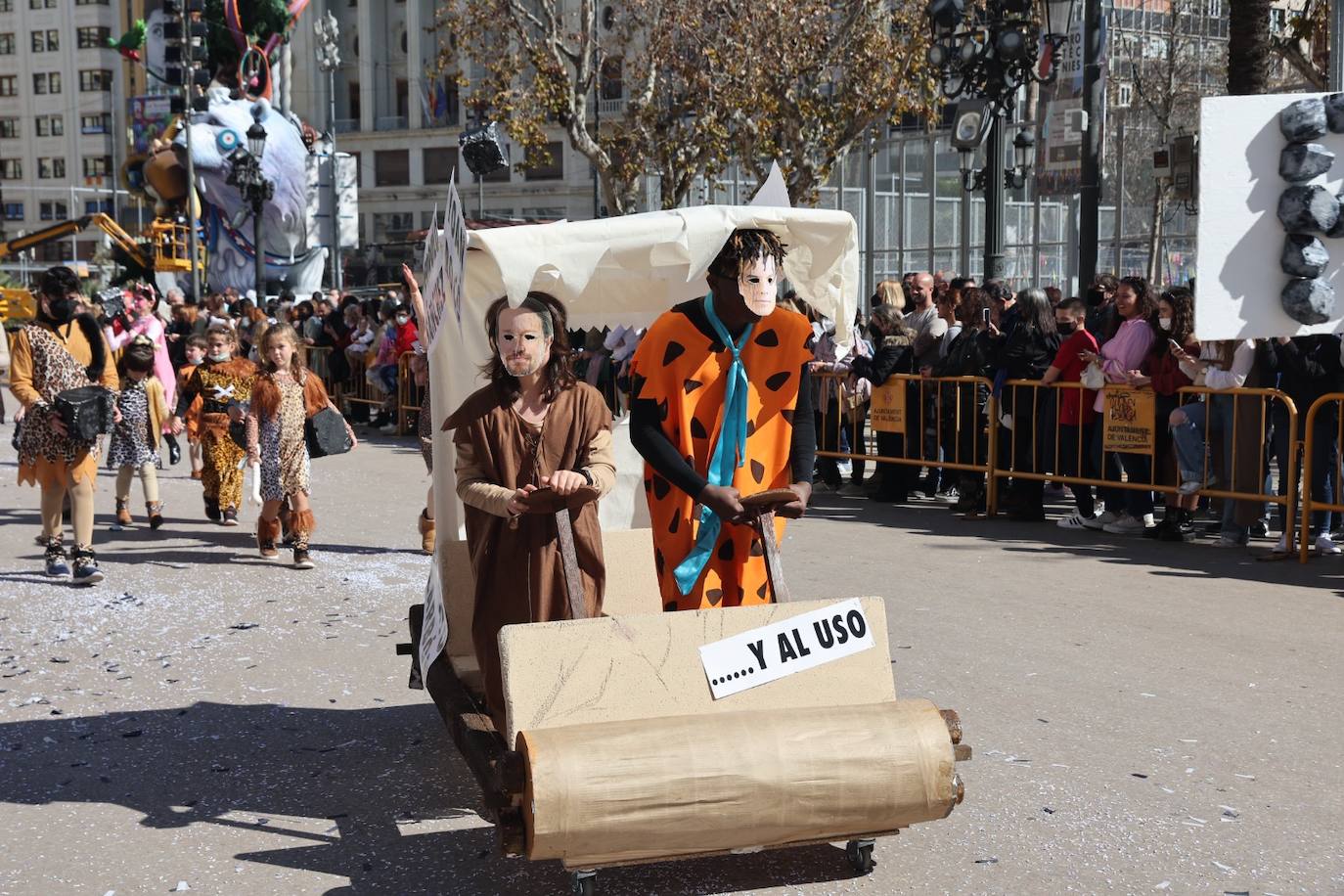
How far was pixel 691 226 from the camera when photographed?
499cm

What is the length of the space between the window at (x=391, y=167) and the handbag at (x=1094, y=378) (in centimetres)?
6883

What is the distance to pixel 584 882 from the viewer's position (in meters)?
4.30

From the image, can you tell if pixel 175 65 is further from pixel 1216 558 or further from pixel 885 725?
pixel 885 725

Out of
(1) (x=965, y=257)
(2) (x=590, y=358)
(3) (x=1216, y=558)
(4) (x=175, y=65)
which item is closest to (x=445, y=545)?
(3) (x=1216, y=558)

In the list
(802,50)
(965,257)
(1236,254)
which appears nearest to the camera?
(1236,254)

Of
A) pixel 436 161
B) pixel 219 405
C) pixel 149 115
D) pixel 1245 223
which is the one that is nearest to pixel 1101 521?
pixel 1245 223

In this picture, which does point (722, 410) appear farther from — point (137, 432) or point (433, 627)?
point (137, 432)

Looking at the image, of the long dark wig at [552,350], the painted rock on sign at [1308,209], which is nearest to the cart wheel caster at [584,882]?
the long dark wig at [552,350]

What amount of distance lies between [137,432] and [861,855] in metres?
8.70

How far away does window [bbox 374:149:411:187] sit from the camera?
7775 centimetres

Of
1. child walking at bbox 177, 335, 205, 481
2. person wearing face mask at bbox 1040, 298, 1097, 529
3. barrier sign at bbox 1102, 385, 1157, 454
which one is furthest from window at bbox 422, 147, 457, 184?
barrier sign at bbox 1102, 385, 1157, 454

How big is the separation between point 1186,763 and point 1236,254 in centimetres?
211

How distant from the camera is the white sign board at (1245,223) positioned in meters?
6.42

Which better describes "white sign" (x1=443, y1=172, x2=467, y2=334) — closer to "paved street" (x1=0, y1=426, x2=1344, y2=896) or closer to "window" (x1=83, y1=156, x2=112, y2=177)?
"paved street" (x1=0, y1=426, x2=1344, y2=896)
